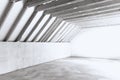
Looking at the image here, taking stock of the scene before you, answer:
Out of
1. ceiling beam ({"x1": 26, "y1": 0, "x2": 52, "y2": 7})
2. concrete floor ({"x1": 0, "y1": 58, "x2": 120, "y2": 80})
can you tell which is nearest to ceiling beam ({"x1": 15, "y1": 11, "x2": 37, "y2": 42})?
ceiling beam ({"x1": 26, "y1": 0, "x2": 52, "y2": 7})

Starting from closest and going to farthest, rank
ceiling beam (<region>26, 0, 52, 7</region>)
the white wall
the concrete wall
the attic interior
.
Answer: ceiling beam (<region>26, 0, 52, 7</region>) < the attic interior < the concrete wall < the white wall

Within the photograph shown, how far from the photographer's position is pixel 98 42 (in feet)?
28.9

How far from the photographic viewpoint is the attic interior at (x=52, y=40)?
414 cm

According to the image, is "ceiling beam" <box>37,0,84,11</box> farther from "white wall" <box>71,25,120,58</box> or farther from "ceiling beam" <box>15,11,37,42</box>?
"white wall" <box>71,25,120,58</box>

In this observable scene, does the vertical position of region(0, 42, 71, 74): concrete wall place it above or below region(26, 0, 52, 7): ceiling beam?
below

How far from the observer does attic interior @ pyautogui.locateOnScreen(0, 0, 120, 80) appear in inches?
163

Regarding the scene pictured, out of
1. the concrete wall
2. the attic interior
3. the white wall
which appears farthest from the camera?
the white wall

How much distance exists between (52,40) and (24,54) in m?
2.36

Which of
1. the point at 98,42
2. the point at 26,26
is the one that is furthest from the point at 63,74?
the point at 98,42

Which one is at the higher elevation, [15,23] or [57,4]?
[57,4]

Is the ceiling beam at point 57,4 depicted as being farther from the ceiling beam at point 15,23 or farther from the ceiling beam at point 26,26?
the ceiling beam at point 15,23

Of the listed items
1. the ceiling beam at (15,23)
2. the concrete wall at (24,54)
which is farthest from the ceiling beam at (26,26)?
the ceiling beam at (15,23)

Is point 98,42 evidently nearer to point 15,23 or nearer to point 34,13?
point 34,13

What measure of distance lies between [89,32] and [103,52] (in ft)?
5.30
